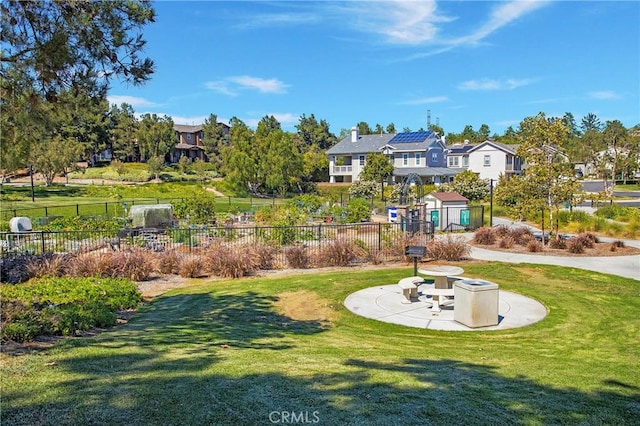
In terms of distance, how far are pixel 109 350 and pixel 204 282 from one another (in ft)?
26.3

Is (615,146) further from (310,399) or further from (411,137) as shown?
(310,399)

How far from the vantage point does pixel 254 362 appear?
18.5 feet

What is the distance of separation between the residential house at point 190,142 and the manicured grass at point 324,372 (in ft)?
268

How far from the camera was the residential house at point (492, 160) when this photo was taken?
196ft

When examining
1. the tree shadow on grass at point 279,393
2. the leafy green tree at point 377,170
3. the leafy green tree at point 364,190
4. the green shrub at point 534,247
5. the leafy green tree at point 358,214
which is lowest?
the green shrub at point 534,247

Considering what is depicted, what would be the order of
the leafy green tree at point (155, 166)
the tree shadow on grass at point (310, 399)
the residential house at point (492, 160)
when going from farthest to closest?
the leafy green tree at point (155, 166) → the residential house at point (492, 160) → the tree shadow on grass at point (310, 399)

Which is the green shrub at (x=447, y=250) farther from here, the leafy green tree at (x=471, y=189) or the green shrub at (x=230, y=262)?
the leafy green tree at (x=471, y=189)

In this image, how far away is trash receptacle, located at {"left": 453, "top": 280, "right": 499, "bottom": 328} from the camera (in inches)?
366

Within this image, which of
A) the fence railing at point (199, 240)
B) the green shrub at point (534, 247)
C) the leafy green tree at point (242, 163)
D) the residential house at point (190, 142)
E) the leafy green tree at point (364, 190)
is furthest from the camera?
the residential house at point (190, 142)

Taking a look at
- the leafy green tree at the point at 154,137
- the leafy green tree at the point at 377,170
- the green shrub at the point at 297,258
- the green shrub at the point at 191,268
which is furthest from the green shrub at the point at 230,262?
the leafy green tree at the point at 154,137

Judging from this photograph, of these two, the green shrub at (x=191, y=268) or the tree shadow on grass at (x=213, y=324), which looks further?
the green shrub at (x=191, y=268)

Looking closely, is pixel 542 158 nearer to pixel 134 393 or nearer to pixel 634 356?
pixel 634 356

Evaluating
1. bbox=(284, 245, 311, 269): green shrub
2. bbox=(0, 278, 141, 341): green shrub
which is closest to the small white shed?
bbox=(284, 245, 311, 269): green shrub

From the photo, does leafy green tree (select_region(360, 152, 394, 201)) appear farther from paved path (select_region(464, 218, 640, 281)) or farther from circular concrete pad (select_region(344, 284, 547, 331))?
circular concrete pad (select_region(344, 284, 547, 331))
